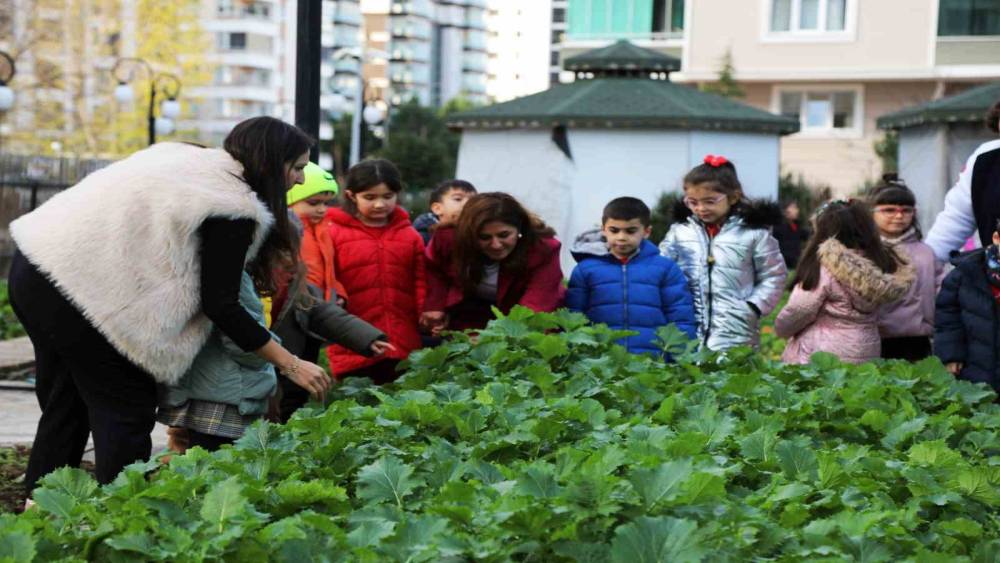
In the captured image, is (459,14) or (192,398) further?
(459,14)

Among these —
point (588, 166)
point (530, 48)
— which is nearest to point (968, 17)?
point (588, 166)

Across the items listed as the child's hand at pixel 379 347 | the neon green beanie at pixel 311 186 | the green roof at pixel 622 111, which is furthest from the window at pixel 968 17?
the child's hand at pixel 379 347

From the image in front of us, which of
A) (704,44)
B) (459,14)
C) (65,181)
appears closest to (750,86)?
(704,44)

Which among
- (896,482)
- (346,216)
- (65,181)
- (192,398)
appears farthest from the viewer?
(65,181)

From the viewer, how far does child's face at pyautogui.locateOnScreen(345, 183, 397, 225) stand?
688cm

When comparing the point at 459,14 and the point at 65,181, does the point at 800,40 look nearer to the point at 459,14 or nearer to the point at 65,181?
the point at 65,181

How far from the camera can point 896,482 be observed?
3.33 m

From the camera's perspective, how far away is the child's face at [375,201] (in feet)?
22.6

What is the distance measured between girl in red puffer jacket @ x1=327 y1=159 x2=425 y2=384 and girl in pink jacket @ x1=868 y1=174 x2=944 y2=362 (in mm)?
2483

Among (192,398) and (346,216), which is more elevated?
(346,216)

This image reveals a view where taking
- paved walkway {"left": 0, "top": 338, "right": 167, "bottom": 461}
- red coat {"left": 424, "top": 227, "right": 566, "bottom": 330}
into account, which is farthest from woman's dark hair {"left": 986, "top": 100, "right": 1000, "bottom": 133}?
paved walkway {"left": 0, "top": 338, "right": 167, "bottom": 461}

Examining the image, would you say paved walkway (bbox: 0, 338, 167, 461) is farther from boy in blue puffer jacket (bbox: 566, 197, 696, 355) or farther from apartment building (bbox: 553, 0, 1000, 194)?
apartment building (bbox: 553, 0, 1000, 194)

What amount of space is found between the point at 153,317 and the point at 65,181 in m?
22.3

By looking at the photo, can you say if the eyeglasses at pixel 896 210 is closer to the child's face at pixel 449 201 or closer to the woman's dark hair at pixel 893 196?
the woman's dark hair at pixel 893 196
